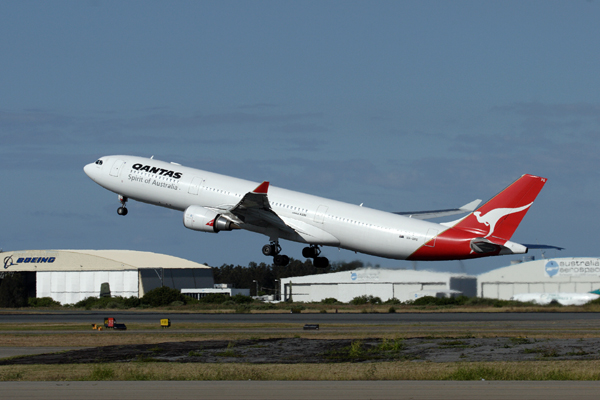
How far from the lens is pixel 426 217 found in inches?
2297

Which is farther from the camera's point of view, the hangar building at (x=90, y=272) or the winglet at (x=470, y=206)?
the hangar building at (x=90, y=272)

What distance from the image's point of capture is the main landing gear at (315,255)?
2258 inches

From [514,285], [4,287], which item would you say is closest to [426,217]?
[514,285]

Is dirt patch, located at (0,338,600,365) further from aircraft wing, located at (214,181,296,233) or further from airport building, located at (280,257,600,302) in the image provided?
airport building, located at (280,257,600,302)

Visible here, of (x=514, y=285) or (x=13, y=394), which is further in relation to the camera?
(x=514, y=285)

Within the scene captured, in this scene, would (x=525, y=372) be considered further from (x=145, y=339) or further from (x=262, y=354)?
(x=145, y=339)

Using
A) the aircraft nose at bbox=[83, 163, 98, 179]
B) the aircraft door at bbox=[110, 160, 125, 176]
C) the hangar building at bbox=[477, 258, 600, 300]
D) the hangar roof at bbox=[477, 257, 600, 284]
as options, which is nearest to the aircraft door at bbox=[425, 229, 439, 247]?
the hangar building at bbox=[477, 258, 600, 300]

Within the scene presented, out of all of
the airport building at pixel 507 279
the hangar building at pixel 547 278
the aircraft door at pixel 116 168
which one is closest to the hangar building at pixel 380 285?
the airport building at pixel 507 279

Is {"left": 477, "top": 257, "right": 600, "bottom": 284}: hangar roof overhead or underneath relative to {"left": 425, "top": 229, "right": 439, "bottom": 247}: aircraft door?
underneath

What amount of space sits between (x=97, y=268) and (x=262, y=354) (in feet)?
297

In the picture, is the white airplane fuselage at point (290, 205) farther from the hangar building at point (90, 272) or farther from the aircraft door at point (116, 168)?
the hangar building at point (90, 272)

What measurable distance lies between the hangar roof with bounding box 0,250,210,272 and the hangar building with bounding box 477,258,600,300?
72.7 metres

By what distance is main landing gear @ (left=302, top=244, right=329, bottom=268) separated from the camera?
57344 mm

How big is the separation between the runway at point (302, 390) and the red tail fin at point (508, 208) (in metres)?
24.7
